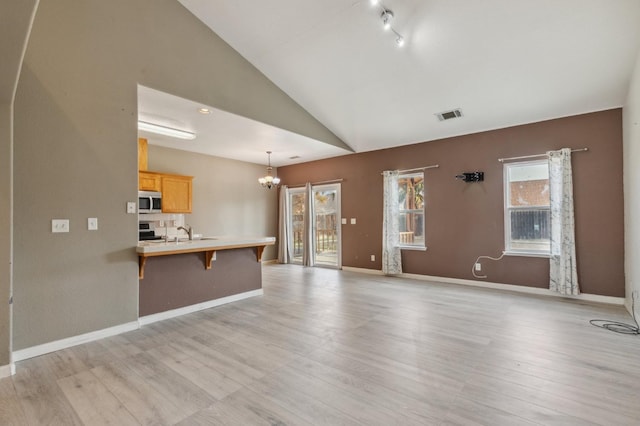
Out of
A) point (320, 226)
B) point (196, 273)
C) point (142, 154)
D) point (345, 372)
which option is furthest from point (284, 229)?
point (345, 372)

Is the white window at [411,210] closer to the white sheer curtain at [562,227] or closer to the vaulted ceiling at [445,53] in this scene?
the vaulted ceiling at [445,53]

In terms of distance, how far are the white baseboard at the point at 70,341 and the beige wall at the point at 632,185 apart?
5.44 meters

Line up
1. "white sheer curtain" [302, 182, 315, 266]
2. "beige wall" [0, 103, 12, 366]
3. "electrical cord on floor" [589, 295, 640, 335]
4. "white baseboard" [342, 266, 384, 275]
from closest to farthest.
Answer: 1. "beige wall" [0, 103, 12, 366]
2. "electrical cord on floor" [589, 295, 640, 335]
3. "white baseboard" [342, 266, 384, 275]
4. "white sheer curtain" [302, 182, 315, 266]

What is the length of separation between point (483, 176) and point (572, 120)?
4.51 feet

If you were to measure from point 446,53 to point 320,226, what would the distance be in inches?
189

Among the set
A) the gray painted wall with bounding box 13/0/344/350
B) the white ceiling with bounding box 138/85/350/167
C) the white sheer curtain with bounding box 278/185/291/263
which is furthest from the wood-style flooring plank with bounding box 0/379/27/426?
the white sheer curtain with bounding box 278/185/291/263

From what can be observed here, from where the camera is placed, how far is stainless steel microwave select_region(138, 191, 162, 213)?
5344 millimetres

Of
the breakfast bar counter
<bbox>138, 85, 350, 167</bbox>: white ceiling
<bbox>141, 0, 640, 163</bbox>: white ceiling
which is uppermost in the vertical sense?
<bbox>141, 0, 640, 163</bbox>: white ceiling

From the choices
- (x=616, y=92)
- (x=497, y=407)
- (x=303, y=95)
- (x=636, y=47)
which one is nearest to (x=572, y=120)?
(x=616, y=92)

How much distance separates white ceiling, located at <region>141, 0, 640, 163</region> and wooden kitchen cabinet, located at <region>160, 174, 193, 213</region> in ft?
9.00

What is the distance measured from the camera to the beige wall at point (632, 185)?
3.25 meters

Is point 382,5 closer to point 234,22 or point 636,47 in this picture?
point 234,22

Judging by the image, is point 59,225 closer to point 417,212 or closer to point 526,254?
point 417,212

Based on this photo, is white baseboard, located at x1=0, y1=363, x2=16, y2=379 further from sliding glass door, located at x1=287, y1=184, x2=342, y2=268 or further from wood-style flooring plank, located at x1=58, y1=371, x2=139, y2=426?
sliding glass door, located at x1=287, y1=184, x2=342, y2=268
